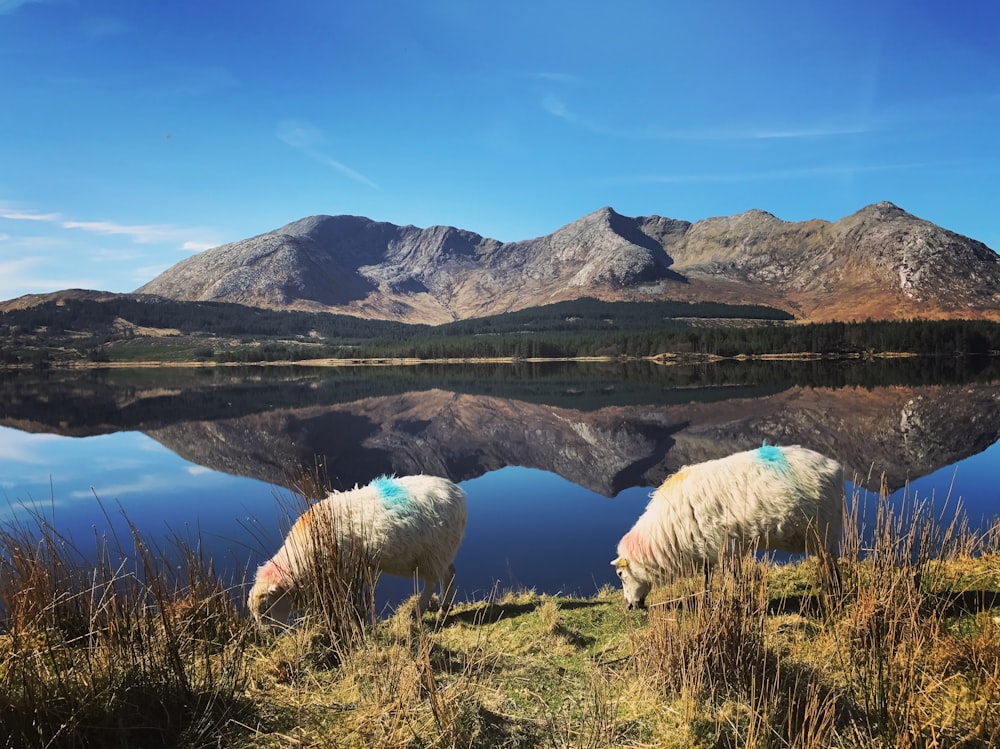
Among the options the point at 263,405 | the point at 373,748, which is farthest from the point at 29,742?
the point at 263,405

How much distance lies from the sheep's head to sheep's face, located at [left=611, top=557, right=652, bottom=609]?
4.36m

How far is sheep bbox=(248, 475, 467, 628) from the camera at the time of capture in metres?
6.81

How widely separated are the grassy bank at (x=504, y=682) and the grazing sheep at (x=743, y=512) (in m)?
1.37

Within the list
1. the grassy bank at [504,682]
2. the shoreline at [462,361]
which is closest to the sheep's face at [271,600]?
the grassy bank at [504,682]

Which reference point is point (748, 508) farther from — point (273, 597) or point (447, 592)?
point (273, 597)

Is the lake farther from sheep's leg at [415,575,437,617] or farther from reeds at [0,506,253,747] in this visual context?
sheep's leg at [415,575,437,617]

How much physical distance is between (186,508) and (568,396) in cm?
4063

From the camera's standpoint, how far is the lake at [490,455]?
15461 mm

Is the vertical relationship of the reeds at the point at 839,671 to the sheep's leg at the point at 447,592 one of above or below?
above

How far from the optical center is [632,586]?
859 cm

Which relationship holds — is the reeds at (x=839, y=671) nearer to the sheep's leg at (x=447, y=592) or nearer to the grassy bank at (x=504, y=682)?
the grassy bank at (x=504, y=682)

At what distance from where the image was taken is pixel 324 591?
20.2ft

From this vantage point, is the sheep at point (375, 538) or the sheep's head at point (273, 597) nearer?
the sheep at point (375, 538)

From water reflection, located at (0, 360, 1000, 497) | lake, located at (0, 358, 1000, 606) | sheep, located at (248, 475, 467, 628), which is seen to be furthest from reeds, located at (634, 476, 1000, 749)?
water reflection, located at (0, 360, 1000, 497)
